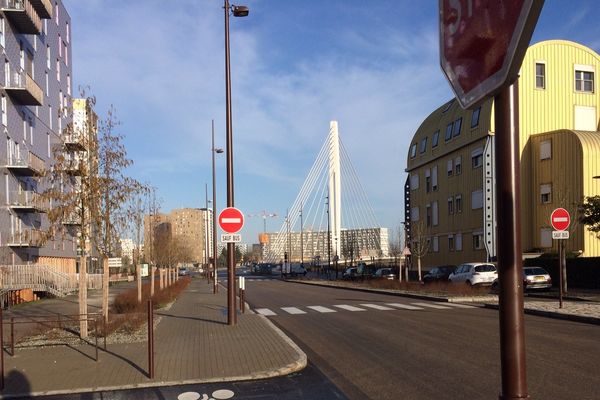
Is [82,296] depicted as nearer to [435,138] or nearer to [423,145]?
[435,138]

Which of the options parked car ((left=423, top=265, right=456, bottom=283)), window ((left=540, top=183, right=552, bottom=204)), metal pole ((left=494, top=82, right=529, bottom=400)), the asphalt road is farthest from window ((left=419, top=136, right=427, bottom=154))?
metal pole ((left=494, top=82, right=529, bottom=400))

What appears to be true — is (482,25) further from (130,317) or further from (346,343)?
(130,317)

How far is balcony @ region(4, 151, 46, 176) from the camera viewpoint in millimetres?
33938

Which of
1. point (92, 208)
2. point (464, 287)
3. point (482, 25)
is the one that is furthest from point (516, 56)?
point (464, 287)

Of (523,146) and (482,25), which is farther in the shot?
(523,146)

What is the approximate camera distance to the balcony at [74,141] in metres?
14.6

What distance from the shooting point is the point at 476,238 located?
44781mm

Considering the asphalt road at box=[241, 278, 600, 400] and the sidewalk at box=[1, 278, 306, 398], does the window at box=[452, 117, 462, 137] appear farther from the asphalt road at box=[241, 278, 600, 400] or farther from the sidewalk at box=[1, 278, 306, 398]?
the sidewalk at box=[1, 278, 306, 398]

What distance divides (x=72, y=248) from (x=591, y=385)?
157 ft

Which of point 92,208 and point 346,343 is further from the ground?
point 92,208

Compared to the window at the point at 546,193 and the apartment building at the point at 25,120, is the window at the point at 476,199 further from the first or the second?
the apartment building at the point at 25,120

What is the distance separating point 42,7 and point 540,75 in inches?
1373

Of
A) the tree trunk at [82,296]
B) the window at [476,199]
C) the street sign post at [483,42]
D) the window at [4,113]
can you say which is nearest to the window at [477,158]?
the window at [476,199]

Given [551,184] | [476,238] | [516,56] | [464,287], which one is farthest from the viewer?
[476,238]
